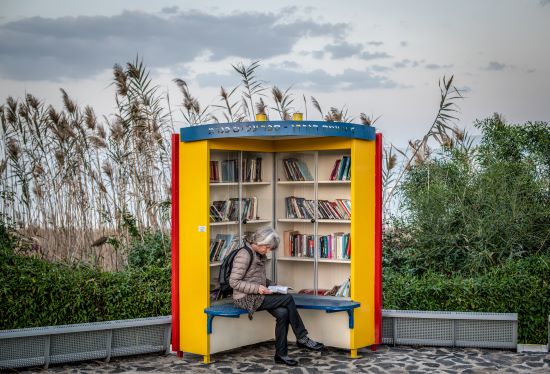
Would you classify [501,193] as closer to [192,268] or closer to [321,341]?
[321,341]

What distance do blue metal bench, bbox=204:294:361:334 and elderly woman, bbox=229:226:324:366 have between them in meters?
0.12

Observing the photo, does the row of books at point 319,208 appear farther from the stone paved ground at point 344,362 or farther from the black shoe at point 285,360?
the black shoe at point 285,360

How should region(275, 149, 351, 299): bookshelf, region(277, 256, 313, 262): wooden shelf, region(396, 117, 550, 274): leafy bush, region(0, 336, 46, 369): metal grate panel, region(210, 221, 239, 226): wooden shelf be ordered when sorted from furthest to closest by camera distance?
1. region(396, 117, 550, 274): leafy bush
2. region(277, 256, 313, 262): wooden shelf
3. region(275, 149, 351, 299): bookshelf
4. region(210, 221, 239, 226): wooden shelf
5. region(0, 336, 46, 369): metal grate panel

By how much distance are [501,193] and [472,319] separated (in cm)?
246

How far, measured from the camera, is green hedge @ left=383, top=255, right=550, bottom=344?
27.2ft

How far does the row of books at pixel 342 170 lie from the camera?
815 centimetres

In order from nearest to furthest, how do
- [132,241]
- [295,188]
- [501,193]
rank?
[295,188] < [501,193] < [132,241]

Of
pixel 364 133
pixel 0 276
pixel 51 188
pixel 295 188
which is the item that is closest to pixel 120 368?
pixel 0 276

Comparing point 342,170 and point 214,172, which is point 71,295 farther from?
point 342,170

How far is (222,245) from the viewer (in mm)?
8148

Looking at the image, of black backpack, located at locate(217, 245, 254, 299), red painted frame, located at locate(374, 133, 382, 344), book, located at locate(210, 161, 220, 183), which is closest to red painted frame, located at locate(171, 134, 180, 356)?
book, located at locate(210, 161, 220, 183)

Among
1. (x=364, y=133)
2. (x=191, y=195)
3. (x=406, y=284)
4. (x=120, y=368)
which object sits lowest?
(x=120, y=368)

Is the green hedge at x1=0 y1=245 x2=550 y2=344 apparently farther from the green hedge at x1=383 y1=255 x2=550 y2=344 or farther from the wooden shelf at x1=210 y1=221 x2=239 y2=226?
the wooden shelf at x1=210 y1=221 x2=239 y2=226

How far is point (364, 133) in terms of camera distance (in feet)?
25.5
